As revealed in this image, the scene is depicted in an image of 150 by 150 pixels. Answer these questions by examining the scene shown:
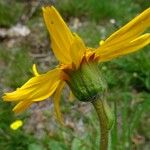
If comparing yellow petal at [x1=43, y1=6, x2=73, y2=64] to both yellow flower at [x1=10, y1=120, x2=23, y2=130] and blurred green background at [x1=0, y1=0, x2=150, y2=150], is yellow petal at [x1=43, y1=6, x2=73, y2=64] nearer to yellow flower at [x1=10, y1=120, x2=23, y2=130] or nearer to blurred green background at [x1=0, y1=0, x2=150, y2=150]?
blurred green background at [x1=0, y1=0, x2=150, y2=150]

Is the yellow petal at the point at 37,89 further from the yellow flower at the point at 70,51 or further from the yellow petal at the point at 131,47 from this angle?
the yellow petal at the point at 131,47

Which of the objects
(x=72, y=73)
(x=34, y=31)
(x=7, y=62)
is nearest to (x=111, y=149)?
(x=72, y=73)

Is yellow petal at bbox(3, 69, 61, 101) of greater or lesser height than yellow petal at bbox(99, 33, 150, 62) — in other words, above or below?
above

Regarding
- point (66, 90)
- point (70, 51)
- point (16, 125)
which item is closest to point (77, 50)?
point (70, 51)

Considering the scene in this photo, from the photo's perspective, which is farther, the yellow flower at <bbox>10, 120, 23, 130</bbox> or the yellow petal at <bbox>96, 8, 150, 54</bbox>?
the yellow flower at <bbox>10, 120, 23, 130</bbox>

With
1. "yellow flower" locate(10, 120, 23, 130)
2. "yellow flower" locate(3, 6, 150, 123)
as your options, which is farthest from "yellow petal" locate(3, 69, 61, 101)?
"yellow flower" locate(10, 120, 23, 130)

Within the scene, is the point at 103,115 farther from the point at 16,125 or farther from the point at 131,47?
the point at 16,125

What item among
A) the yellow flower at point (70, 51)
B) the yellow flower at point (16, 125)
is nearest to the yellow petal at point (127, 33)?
the yellow flower at point (70, 51)
